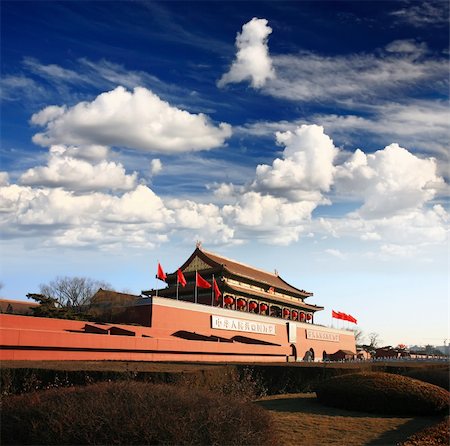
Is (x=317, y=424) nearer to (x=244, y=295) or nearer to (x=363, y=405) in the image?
(x=363, y=405)

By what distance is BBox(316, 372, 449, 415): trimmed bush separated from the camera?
9.67 m

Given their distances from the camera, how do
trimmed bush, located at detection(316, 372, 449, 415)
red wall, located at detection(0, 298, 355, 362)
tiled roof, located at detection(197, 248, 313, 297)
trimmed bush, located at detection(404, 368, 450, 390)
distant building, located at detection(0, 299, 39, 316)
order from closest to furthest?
trimmed bush, located at detection(316, 372, 449, 415) < trimmed bush, located at detection(404, 368, 450, 390) < red wall, located at detection(0, 298, 355, 362) < distant building, located at detection(0, 299, 39, 316) < tiled roof, located at detection(197, 248, 313, 297)

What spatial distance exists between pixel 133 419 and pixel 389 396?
6.49m

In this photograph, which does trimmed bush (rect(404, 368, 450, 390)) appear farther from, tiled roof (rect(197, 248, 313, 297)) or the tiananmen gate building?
tiled roof (rect(197, 248, 313, 297))

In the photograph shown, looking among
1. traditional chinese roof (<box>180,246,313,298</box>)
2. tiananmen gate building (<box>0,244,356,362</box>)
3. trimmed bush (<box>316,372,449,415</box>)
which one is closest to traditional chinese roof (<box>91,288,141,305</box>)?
tiananmen gate building (<box>0,244,356,362</box>)

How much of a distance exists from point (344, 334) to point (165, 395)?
182 feet

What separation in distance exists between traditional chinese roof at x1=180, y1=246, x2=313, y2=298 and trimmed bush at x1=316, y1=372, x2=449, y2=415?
29.0 m

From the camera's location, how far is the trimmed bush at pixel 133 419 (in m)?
5.07

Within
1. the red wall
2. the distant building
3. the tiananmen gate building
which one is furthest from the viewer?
the distant building

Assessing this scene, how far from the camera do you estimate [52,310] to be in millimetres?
25844

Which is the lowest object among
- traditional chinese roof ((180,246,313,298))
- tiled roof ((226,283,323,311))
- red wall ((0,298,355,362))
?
red wall ((0,298,355,362))

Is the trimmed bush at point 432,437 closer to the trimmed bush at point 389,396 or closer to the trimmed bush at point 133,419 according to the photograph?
the trimmed bush at point 389,396

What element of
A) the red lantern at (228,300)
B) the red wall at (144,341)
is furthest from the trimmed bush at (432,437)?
the red lantern at (228,300)

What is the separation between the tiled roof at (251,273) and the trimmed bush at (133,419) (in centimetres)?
3375
